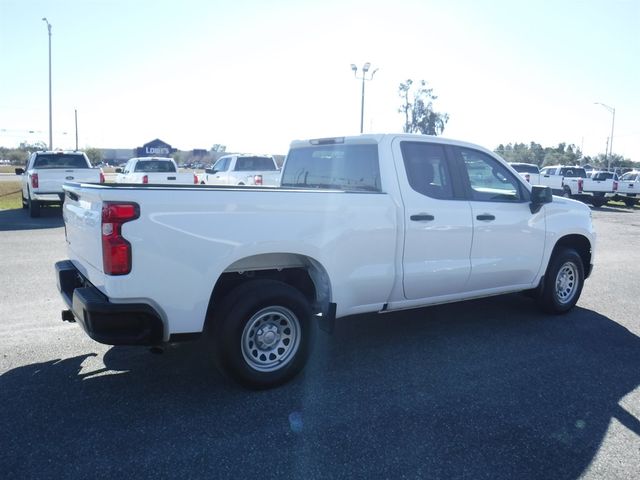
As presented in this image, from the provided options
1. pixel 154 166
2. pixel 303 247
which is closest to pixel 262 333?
pixel 303 247

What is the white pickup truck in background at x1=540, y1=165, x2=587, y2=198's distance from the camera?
26.2m

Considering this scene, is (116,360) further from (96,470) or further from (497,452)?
(497,452)

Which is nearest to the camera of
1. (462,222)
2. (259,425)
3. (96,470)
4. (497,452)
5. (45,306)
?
(96,470)

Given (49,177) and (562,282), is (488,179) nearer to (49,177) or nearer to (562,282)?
(562,282)

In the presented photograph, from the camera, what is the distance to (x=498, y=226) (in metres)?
5.37

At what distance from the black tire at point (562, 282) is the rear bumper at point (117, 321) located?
4.43 m

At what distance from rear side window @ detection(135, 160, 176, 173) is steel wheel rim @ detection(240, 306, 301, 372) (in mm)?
14667

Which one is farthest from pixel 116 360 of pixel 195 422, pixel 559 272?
pixel 559 272

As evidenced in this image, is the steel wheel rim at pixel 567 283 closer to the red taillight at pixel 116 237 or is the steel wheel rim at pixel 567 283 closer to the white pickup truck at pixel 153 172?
the red taillight at pixel 116 237

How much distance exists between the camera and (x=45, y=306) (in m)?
6.04

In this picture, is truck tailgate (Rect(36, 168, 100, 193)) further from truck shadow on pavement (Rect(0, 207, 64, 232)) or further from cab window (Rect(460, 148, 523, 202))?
cab window (Rect(460, 148, 523, 202))

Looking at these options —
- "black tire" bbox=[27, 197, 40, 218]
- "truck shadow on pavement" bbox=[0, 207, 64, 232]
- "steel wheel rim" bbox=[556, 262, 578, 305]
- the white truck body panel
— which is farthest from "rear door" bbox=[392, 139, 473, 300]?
"black tire" bbox=[27, 197, 40, 218]

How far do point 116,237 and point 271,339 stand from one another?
138cm

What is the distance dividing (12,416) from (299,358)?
1.99 m
